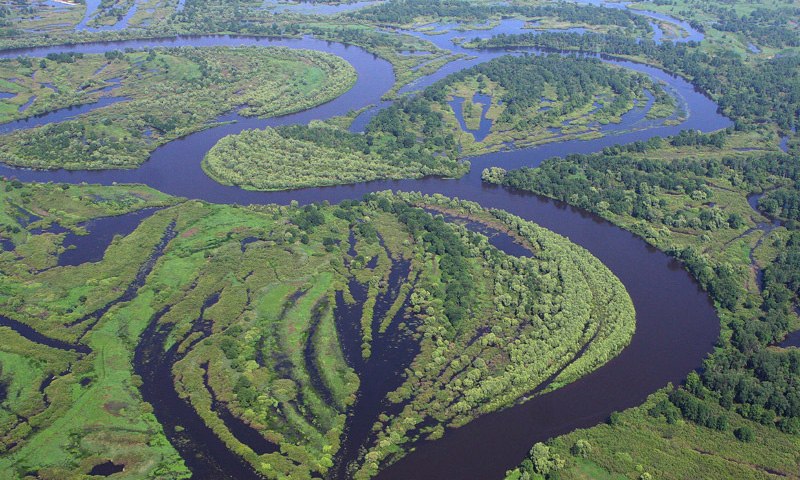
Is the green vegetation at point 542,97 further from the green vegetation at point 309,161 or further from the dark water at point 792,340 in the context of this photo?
the dark water at point 792,340

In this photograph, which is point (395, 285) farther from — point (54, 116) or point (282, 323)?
point (54, 116)

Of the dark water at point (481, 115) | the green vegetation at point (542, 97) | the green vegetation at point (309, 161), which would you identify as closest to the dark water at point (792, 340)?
the green vegetation at point (309, 161)

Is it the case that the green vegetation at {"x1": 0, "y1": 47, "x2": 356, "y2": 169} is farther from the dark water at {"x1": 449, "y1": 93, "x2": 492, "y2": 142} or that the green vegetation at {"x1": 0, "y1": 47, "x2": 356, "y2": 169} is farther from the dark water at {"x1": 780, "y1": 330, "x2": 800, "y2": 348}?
the dark water at {"x1": 780, "y1": 330, "x2": 800, "y2": 348}

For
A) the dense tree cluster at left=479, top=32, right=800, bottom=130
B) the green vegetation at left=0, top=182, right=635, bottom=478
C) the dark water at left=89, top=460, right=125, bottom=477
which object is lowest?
the dark water at left=89, top=460, right=125, bottom=477

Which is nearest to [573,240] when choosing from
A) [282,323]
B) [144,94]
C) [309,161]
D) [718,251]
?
[718,251]

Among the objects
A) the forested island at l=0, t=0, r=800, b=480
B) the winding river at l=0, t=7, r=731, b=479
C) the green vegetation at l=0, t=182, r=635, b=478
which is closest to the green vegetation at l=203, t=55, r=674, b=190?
the forested island at l=0, t=0, r=800, b=480

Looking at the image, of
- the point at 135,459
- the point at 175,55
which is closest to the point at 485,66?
the point at 175,55
